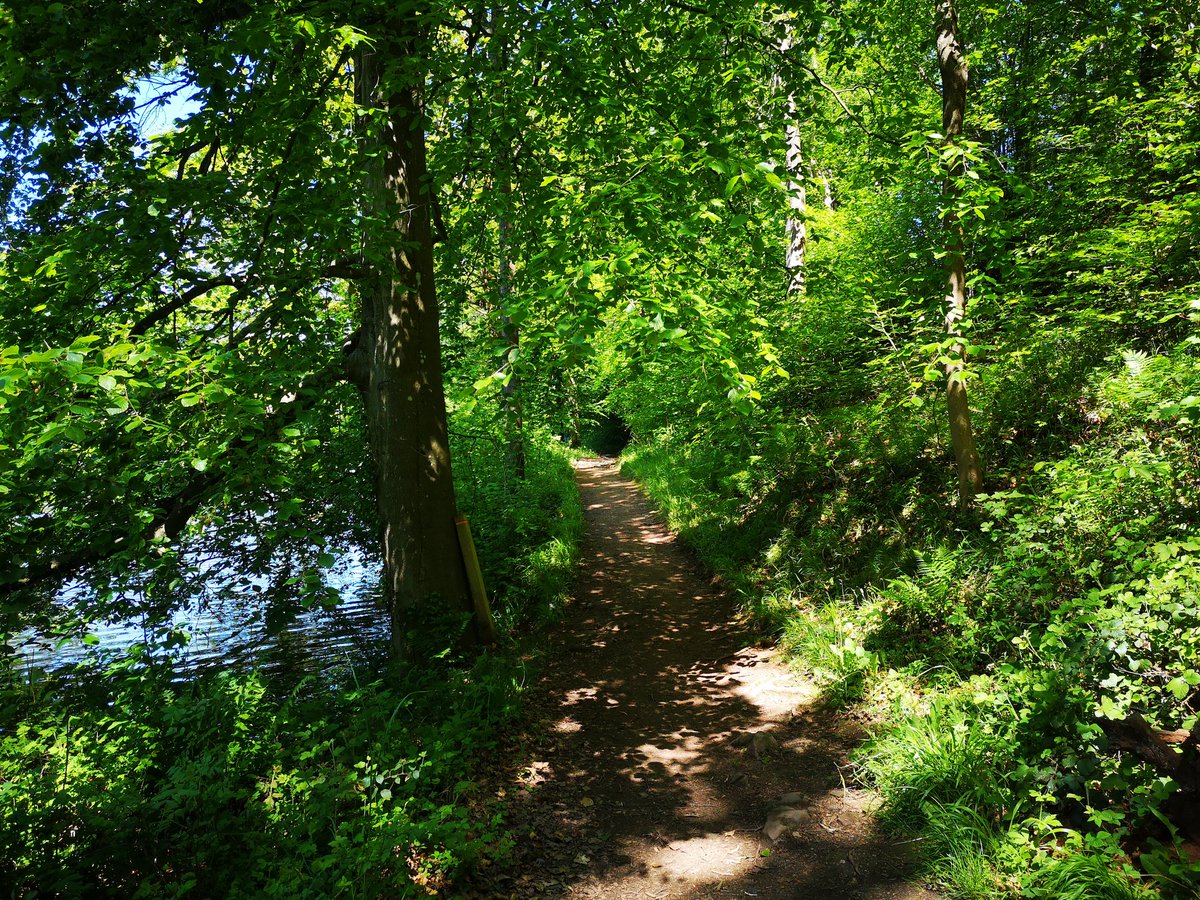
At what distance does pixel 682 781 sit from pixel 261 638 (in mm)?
4852

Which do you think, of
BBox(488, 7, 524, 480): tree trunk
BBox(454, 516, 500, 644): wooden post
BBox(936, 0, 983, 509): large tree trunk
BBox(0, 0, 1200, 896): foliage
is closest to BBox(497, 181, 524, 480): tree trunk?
BBox(488, 7, 524, 480): tree trunk

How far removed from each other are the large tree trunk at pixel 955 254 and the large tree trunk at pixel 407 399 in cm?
455

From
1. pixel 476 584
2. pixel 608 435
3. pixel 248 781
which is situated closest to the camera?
pixel 248 781

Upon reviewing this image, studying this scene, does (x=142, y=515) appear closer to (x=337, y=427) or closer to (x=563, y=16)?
(x=337, y=427)

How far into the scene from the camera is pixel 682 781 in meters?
4.48

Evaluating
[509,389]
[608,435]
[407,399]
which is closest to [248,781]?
[407,399]

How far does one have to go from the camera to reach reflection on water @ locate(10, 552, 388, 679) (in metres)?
5.88

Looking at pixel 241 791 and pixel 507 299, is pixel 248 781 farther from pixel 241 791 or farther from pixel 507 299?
pixel 507 299

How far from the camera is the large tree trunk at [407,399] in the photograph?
5527mm

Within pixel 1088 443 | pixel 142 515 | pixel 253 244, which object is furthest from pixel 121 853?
pixel 1088 443

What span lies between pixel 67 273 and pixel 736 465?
337 inches

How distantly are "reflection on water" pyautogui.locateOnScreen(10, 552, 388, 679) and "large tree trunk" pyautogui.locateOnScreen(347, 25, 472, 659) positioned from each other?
0.62 meters

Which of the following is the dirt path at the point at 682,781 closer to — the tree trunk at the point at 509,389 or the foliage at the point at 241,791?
the foliage at the point at 241,791

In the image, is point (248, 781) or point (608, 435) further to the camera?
point (608, 435)
